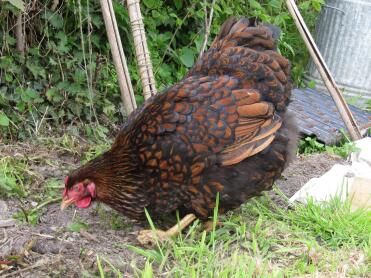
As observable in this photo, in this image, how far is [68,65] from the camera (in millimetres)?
3723

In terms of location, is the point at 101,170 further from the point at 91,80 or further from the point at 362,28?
the point at 362,28

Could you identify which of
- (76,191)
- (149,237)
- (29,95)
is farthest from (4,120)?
(149,237)

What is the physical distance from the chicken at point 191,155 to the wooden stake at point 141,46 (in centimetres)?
78

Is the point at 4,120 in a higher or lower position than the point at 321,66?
lower

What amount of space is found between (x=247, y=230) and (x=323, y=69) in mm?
1380

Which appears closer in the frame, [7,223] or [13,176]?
[7,223]

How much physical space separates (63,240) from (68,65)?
162 centimetres

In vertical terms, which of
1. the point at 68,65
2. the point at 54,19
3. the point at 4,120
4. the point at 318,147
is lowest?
the point at 318,147

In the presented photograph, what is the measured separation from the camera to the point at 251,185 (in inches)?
101

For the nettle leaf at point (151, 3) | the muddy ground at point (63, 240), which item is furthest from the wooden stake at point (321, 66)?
the nettle leaf at point (151, 3)

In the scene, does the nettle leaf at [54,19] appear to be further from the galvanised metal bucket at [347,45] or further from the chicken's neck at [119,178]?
the galvanised metal bucket at [347,45]

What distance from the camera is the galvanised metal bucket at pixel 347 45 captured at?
5570 millimetres

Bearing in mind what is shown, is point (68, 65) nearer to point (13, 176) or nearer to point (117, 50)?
point (117, 50)

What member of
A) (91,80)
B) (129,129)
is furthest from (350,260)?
(91,80)
